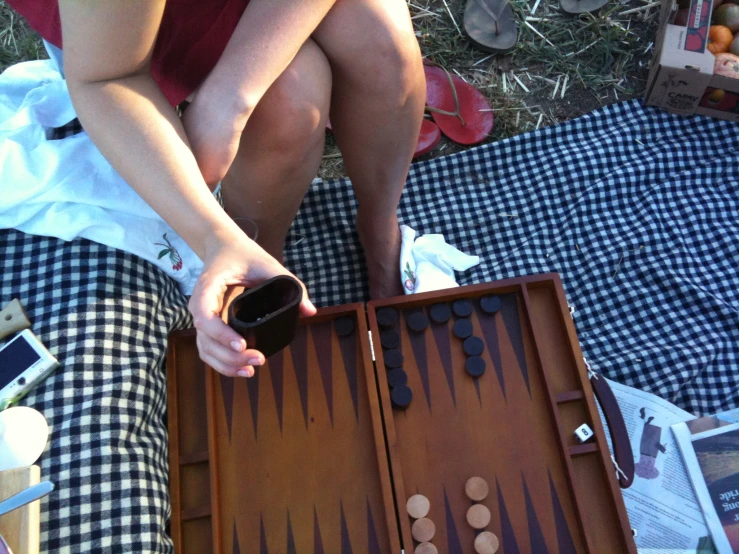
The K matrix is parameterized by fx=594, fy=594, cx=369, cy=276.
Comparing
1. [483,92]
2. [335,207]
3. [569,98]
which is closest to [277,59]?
[335,207]

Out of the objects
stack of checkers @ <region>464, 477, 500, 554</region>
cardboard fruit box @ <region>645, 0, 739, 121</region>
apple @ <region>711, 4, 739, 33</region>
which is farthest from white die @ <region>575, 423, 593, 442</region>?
apple @ <region>711, 4, 739, 33</region>

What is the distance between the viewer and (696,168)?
1585 millimetres

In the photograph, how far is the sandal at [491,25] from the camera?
6.15 feet

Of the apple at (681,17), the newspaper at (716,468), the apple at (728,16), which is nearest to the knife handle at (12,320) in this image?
the newspaper at (716,468)

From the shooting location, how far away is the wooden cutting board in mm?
837

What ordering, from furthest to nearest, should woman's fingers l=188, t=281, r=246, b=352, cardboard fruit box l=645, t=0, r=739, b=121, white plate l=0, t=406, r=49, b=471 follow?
cardboard fruit box l=645, t=0, r=739, b=121
white plate l=0, t=406, r=49, b=471
woman's fingers l=188, t=281, r=246, b=352

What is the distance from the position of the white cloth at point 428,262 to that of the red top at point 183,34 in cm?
59

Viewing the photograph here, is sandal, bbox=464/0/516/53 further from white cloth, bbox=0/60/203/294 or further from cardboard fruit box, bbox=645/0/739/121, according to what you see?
white cloth, bbox=0/60/203/294

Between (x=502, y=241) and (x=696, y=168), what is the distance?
57cm

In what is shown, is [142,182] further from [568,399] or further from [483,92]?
[483,92]

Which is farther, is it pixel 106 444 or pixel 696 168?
pixel 696 168

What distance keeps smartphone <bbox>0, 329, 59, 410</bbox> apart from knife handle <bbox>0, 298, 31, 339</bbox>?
2 cm

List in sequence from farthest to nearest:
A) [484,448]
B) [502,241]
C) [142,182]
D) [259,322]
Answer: [502,241] < [484,448] < [142,182] < [259,322]

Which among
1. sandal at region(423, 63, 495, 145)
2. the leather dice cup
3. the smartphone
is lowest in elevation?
sandal at region(423, 63, 495, 145)
